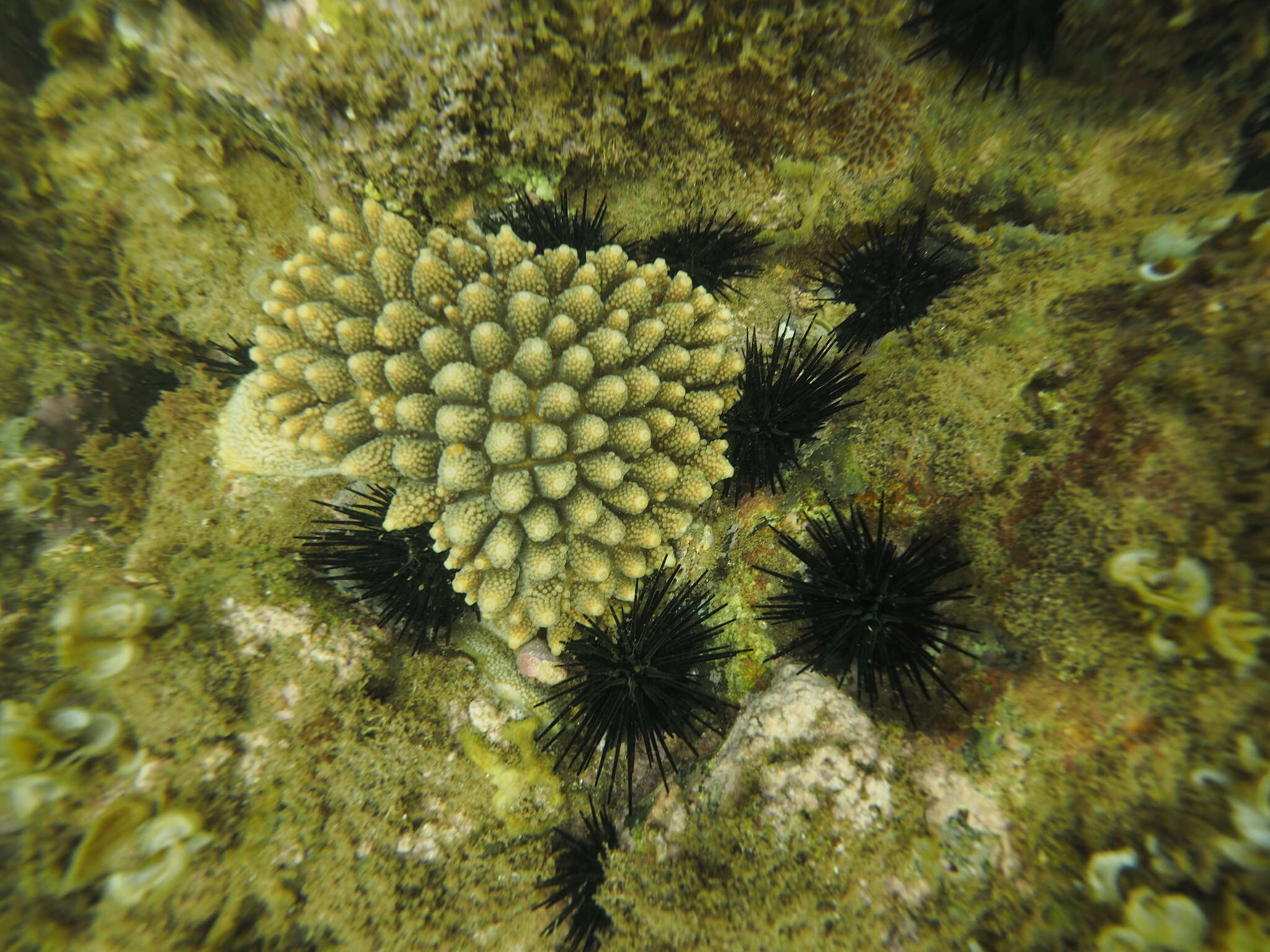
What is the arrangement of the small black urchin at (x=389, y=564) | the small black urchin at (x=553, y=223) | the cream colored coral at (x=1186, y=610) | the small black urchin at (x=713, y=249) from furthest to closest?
the small black urchin at (x=713, y=249) → the small black urchin at (x=553, y=223) → the small black urchin at (x=389, y=564) → the cream colored coral at (x=1186, y=610)

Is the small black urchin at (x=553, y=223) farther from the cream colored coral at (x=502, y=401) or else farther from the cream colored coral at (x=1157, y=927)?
the cream colored coral at (x=1157, y=927)

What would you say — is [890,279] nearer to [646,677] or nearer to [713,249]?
[713,249]

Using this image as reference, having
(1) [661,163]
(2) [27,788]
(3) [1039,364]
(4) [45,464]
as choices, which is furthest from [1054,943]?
(4) [45,464]

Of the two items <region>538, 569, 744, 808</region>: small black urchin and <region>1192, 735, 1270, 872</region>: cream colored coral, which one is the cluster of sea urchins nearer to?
<region>538, 569, 744, 808</region>: small black urchin

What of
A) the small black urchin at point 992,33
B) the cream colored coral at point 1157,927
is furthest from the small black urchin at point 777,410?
the cream colored coral at point 1157,927

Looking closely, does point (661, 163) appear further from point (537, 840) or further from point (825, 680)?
point (537, 840)

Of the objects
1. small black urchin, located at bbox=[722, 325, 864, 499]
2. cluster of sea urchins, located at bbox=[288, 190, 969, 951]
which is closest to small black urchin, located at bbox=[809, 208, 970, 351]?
cluster of sea urchins, located at bbox=[288, 190, 969, 951]
